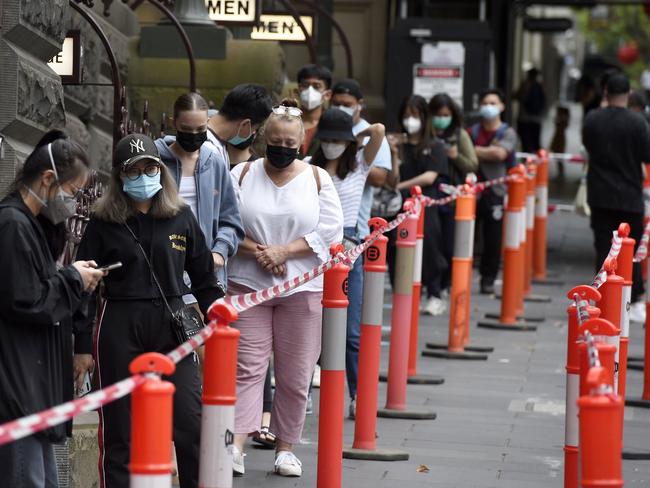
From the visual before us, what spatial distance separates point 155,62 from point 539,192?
5671 mm

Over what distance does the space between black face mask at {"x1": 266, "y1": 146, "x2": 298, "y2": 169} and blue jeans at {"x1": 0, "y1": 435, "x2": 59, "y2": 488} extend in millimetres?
2500

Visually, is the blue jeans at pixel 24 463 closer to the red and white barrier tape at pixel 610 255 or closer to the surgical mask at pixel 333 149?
Answer: the red and white barrier tape at pixel 610 255

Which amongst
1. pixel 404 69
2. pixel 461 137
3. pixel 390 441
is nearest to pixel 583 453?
pixel 390 441

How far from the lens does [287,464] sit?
7.81m

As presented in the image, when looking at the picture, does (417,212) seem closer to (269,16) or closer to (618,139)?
(618,139)

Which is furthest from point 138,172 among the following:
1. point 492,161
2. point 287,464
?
point 492,161

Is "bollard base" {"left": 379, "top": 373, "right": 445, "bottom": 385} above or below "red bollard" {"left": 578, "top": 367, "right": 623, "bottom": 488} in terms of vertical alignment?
below

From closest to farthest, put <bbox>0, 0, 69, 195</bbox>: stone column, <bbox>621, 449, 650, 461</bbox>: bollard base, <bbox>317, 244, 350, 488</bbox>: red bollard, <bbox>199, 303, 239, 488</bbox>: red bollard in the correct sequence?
<bbox>199, 303, 239, 488</bbox>: red bollard, <bbox>317, 244, 350, 488</bbox>: red bollard, <bbox>0, 0, 69, 195</bbox>: stone column, <bbox>621, 449, 650, 461</bbox>: bollard base

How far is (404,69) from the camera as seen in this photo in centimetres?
1839

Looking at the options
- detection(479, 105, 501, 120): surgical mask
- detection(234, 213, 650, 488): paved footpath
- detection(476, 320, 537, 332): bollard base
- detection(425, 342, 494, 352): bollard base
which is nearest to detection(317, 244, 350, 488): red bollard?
detection(234, 213, 650, 488): paved footpath

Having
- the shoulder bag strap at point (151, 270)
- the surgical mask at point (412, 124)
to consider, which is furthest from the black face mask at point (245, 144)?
the surgical mask at point (412, 124)

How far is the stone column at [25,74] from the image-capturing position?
296 inches

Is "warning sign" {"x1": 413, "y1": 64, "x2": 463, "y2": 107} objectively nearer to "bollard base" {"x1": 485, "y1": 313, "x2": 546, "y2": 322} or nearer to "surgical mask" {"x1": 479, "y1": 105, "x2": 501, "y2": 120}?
"surgical mask" {"x1": 479, "y1": 105, "x2": 501, "y2": 120}

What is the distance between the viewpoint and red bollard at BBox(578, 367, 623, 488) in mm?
4531
